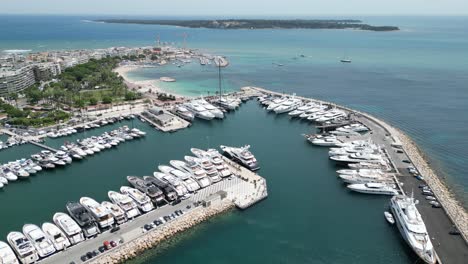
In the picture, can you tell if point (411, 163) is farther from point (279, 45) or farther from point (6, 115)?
point (279, 45)

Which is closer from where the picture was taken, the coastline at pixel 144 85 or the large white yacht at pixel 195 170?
the large white yacht at pixel 195 170

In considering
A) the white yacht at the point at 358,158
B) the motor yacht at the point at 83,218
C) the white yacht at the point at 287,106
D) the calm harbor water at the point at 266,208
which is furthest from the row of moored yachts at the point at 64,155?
the white yacht at the point at 358,158

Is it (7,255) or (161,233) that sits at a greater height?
(7,255)

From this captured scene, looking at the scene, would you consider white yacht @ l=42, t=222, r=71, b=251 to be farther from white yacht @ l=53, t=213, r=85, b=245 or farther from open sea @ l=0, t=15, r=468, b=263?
open sea @ l=0, t=15, r=468, b=263

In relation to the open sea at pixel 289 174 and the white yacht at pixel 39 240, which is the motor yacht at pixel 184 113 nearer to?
the open sea at pixel 289 174

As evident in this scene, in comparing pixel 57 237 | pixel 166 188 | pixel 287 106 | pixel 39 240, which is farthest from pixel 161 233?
pixel 287 106

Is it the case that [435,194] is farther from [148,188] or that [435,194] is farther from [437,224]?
[148,188]
